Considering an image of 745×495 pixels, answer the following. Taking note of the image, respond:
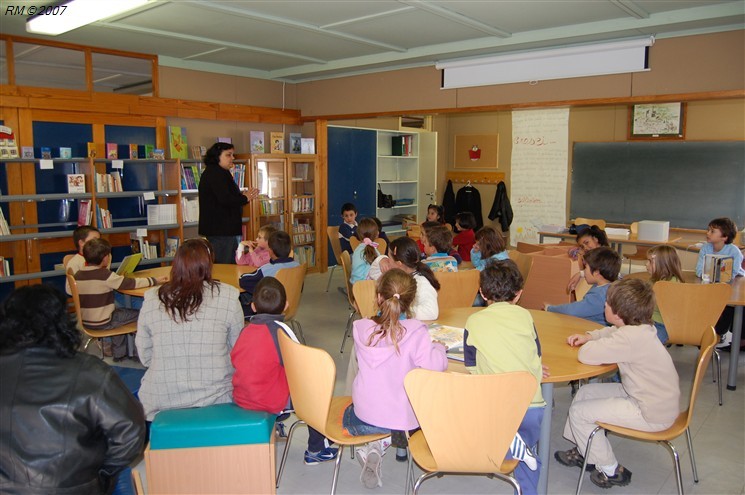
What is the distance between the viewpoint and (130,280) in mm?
4090

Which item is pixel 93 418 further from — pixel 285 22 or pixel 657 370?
pixel 285 22

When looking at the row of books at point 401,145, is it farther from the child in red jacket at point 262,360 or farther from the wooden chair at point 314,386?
the wooden chair at point 314,386

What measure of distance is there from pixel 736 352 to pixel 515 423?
9.34 feet

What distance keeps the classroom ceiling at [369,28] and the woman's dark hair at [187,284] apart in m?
2.63

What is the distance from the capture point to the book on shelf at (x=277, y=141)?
25.7 ft

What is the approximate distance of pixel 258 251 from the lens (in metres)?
5.13

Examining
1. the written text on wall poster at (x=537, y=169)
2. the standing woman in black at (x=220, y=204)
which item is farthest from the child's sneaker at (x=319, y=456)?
the written text on wall poster at (x=537, y=169)

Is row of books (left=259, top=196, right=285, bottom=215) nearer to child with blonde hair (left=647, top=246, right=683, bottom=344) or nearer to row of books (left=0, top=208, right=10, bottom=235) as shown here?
row of books (left=0, top=208, right=10, bottom=235)

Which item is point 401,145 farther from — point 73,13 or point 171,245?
point 73,13

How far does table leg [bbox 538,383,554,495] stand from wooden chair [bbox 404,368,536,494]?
0.46 m

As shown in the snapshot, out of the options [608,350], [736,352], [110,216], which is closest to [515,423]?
[608,350]

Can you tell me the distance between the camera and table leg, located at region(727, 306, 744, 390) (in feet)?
13.2

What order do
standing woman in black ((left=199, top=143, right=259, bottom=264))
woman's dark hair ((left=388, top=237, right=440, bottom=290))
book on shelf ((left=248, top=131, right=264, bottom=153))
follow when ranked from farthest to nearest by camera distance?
book on shelf ((left=248, top=131, right=264, bottom=153))
standing woman in black ((left=199, top=143, right=259, bottom=264))
woman's dark hair ((left=388, top=237, right=440, bottom=290))

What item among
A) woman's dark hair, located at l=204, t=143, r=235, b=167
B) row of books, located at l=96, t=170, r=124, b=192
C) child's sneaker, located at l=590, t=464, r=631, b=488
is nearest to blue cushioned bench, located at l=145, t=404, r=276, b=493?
child's sneaker, located at l=590, t=464, r=631, b=488
